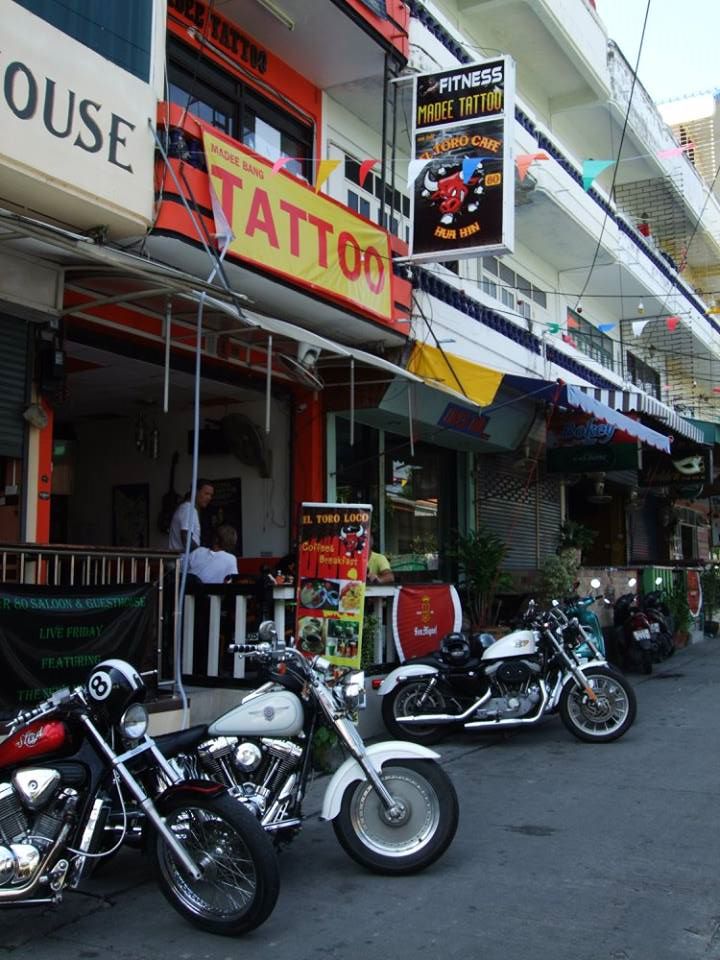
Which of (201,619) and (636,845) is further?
(201,619)

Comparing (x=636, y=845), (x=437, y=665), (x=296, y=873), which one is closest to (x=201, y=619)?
(x=437, y=665)

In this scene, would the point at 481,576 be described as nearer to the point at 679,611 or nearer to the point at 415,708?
the point at 415,708

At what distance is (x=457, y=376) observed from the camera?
31.8 ft

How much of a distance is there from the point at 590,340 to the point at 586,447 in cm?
508

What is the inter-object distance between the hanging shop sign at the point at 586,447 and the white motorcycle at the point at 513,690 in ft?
19.0

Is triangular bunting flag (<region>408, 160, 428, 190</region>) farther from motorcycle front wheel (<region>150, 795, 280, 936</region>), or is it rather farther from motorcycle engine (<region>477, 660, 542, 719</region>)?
motorcycle front wheel (<region>150, 795, 280, 936</region>)

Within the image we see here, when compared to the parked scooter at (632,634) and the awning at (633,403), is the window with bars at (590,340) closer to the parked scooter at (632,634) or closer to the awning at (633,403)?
the awning at (633,403)

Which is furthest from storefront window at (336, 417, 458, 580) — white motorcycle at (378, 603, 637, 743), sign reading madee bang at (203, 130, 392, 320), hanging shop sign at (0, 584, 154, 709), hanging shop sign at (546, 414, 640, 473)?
hanging shop sign at (0, 584, 154, 709)

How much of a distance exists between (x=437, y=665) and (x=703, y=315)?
1900 cm

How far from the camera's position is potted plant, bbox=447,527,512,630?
11414 mm

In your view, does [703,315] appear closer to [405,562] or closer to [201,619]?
[405,562]

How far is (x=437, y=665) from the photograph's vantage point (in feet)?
25.7

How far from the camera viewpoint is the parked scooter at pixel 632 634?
40.0ft

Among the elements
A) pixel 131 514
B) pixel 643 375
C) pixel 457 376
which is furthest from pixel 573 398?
pixel 643 375
